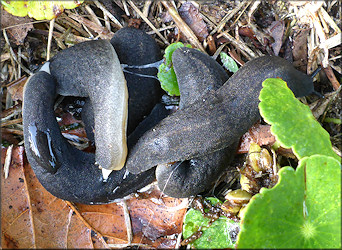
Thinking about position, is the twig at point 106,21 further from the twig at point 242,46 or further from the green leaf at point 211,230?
the green leaf at point 211,230

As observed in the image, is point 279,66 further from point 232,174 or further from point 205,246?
point 205,246

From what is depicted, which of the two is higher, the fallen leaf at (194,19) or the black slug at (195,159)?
the fallen leaf at (194,19)

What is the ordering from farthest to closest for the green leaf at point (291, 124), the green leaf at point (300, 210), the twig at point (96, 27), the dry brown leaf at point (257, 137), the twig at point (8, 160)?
the twig at point (96, 27) < the twig at point (8, 160) < the dry brown leaf at point (257, 137) < the green leaf at point (291, 124) < the green leaf at point (300, 210)

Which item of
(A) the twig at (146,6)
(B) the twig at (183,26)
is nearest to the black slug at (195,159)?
(B) the twig at (183,26)

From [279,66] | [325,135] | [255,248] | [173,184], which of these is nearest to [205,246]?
[173,184]

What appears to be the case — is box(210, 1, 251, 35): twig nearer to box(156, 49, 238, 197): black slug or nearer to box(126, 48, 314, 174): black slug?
box(156, 49, 238, 197): black slug

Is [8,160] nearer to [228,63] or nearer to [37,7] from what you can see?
[37,7]

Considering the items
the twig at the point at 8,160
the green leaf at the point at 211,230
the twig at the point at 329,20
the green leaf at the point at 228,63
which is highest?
the twig at the point at 329,20
